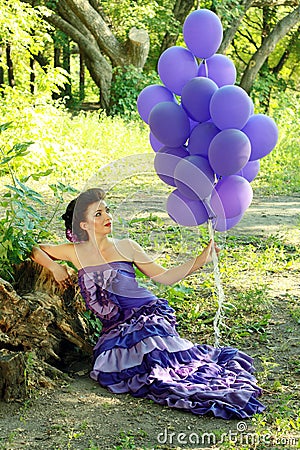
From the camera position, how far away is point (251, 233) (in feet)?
21.2

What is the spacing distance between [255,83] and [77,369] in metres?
14.9

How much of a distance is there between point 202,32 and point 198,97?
422 mm

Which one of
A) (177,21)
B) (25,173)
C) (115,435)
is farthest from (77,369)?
(177,21)

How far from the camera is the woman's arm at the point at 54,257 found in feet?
11.8

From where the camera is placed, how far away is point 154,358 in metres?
3.31

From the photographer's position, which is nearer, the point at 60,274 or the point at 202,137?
the point at 202,137

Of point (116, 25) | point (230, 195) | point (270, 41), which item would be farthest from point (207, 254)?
point (270, 41)

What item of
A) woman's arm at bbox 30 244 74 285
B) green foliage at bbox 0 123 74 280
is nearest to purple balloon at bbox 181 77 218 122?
green foliage at bbox 0 123 74 280

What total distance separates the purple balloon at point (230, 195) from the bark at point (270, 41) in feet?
46.0

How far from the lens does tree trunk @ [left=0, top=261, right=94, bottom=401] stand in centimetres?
307

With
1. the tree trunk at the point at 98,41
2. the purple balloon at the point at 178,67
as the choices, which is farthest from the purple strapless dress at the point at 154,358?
the tree trunk at the point at 98,41

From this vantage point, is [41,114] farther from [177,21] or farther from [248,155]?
[177,21]

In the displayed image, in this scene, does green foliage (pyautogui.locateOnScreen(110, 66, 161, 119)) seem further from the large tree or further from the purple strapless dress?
the purple strapless dress

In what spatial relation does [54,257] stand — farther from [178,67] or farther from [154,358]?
[178,67]
